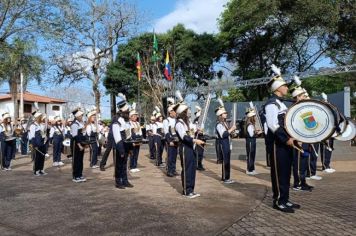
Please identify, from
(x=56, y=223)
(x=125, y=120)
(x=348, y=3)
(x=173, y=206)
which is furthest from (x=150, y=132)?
(x=348, y=3)

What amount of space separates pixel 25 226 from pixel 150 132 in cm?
1109

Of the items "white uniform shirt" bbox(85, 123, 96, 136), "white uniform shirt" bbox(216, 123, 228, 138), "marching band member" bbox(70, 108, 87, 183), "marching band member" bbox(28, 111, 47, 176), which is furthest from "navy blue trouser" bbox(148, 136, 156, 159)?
"white uniform shirt" bbox(216, 123, 228, 138)

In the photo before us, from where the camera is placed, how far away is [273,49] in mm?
34938

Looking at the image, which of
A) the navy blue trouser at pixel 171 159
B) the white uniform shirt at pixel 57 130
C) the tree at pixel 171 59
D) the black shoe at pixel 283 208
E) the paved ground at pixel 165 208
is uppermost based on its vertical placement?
the tree at pixel 171 59

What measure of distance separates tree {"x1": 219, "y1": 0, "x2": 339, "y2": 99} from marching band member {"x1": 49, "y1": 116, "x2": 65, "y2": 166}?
16250 millimetres

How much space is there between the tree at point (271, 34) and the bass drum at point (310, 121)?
67.8 ft

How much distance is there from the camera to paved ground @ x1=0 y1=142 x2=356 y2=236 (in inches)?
237

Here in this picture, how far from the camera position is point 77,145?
10969 millimetres

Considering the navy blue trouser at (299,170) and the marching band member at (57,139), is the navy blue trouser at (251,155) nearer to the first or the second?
the navy blue trouser at (299,170)

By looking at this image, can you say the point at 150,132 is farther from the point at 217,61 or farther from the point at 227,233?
the point at 217,61

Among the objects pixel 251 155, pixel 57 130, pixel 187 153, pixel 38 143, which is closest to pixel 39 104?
pixel 57 130

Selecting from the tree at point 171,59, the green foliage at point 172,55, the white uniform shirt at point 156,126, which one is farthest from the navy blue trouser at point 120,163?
the green foliage at point 172,55

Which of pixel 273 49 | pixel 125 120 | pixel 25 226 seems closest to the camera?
pixel 25 226

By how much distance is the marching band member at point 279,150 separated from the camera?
7.11 m
